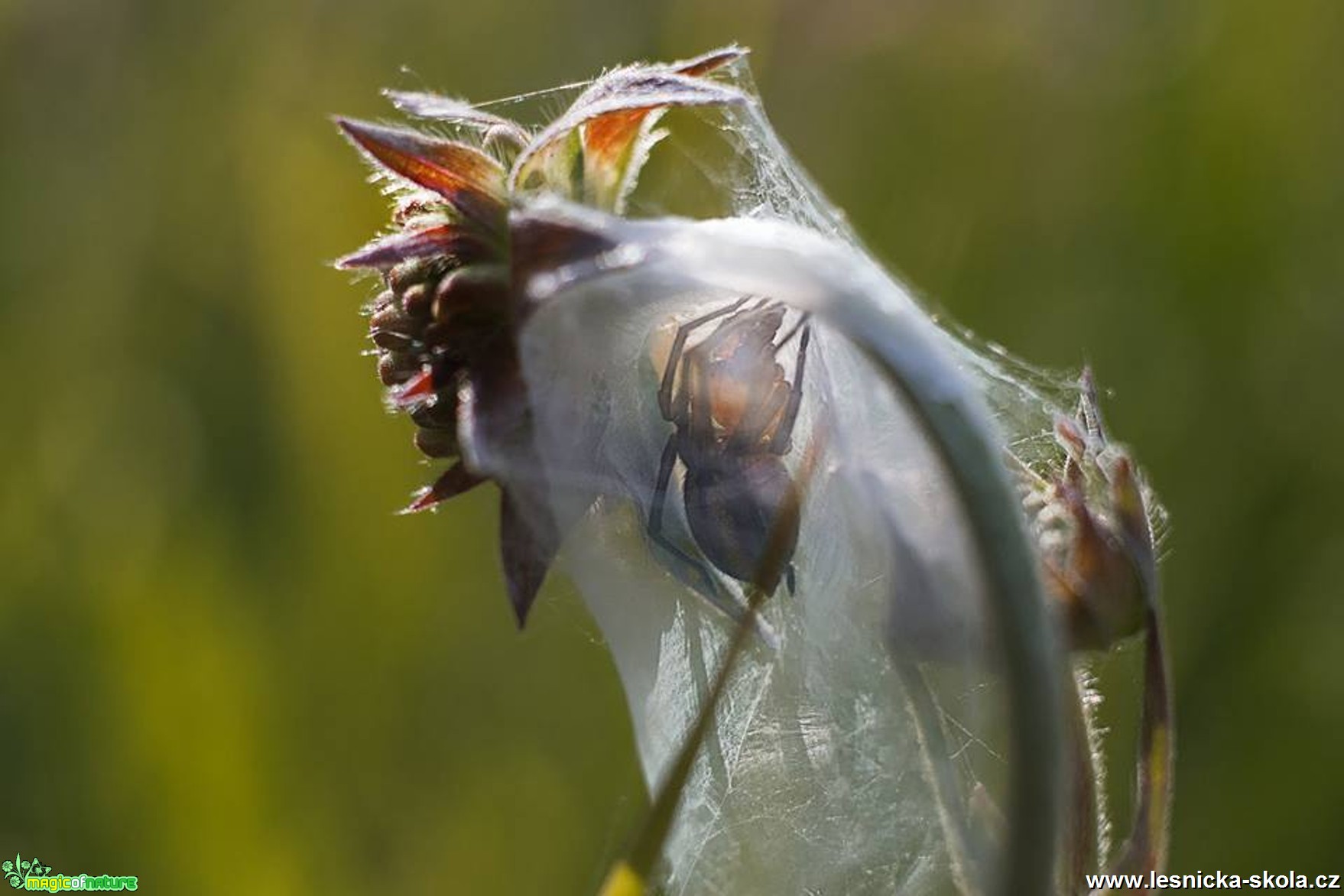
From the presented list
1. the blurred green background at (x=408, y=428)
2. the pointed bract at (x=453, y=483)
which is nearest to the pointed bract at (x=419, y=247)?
the pointed bract at (x=453, y=483)

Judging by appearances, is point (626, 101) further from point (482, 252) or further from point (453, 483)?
point (453, 483)

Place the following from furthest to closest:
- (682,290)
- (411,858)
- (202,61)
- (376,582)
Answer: (202,61) < (376,582) < (411,858) < (682,290)

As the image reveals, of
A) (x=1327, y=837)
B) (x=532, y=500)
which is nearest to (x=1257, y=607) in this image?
(x=1327, y=837)

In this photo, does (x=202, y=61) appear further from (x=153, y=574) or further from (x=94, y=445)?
(x=153, y=574)

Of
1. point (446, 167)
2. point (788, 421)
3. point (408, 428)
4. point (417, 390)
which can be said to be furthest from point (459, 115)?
point (408, 428)

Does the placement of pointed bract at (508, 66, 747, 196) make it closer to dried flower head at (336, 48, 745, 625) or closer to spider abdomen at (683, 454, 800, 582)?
dried flower head at (336, 48, 745, 625)

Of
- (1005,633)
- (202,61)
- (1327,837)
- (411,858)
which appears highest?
(202,61)

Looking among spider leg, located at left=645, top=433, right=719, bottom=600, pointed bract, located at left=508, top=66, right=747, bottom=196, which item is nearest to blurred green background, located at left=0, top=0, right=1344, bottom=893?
spider leg, located at left=645, top=433, right=719, bottom=600
